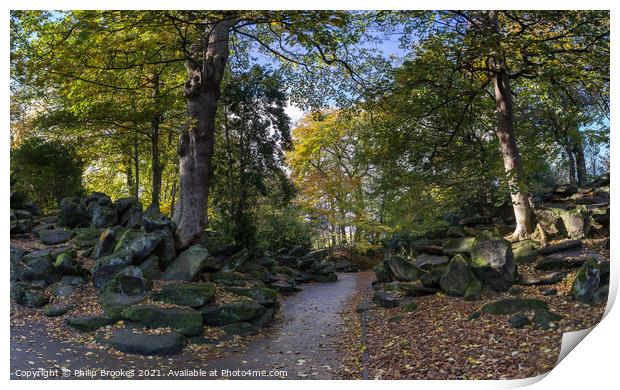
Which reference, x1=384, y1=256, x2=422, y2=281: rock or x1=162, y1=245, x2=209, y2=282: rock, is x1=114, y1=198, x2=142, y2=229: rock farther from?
x1=384, y1=256, x2=422, y2=281: rock

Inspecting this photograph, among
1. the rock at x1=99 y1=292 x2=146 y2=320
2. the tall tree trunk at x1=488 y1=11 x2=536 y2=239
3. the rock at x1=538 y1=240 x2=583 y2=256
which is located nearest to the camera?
the rock at x1=99 y1=292 x2=146 y2=320

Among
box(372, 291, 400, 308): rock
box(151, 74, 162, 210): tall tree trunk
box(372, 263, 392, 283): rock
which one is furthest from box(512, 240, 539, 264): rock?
box(151, 74, 162, 210): tall tree trunk

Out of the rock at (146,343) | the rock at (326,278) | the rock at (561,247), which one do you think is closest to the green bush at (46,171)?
the rock at (146,343)

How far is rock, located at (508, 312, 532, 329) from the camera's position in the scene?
345cm

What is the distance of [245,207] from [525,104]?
333 cm

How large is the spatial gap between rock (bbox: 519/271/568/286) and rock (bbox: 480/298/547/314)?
339 mm

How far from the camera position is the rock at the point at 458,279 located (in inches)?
168

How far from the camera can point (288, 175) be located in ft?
15.9

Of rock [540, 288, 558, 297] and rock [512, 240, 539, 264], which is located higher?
rock [512, 240, 539, 264]

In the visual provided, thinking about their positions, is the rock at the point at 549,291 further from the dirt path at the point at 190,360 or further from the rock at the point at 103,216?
the rock at the point at 103,216

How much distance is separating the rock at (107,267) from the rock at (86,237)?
28.4 inches

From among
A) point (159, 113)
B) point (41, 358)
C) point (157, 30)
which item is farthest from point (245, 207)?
point (41, 358)

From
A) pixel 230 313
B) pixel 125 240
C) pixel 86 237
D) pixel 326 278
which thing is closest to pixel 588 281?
pixel 326 278

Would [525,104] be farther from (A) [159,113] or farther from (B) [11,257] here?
(B) [11,257]
